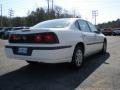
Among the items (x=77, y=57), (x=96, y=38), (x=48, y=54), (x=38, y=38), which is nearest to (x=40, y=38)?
(x=38, y=38)

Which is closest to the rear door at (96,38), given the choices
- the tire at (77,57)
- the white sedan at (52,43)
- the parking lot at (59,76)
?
the parking lot at (59,76)

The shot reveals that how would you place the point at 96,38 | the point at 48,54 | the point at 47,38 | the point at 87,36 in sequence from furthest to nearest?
the point at 96,38 < the point at 87,36 < the point at 47,38 < the point at 48,54

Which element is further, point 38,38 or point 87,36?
point 87,36

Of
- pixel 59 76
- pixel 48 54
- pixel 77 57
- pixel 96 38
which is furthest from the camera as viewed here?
pixel 96 38

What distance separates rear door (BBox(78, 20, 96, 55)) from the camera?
7.13 meters

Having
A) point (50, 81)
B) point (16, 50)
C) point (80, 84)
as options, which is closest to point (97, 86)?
point (80, 84)

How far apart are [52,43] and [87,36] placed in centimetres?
194

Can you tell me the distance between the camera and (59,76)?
19.3 feet

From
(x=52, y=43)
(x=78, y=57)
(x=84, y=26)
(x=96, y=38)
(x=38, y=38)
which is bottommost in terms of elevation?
(x=78, y=57)

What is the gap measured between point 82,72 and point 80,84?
1205 mm

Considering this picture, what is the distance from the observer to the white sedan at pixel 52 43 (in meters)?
5.65

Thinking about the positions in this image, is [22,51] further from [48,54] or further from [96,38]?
[96,38]

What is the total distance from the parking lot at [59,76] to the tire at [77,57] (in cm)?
18

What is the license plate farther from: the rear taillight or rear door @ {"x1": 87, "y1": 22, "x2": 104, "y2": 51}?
rear door @ {"x1": 87, "y1": 22, "x2": 104, "y2": 51}
